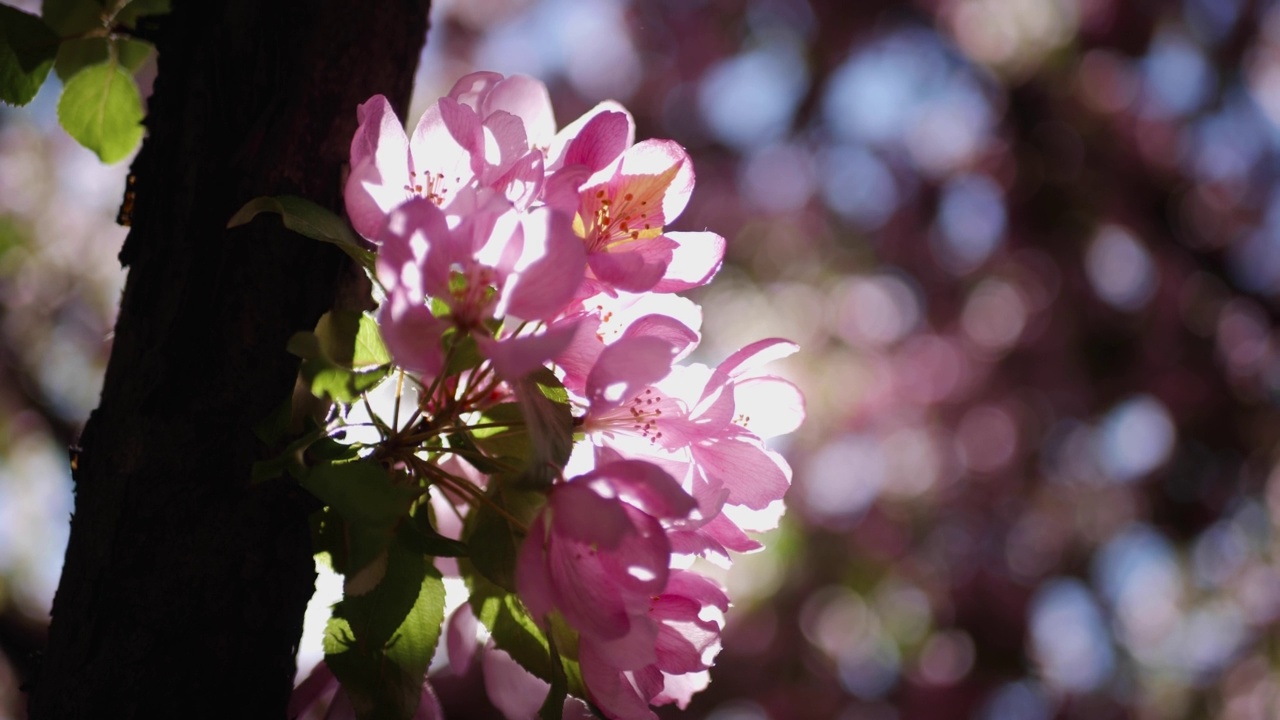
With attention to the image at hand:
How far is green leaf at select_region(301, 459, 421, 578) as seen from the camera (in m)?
0.56

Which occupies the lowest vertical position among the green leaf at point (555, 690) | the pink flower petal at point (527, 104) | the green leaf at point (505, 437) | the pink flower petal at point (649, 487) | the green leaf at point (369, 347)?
the green leaf at point (555, 690)

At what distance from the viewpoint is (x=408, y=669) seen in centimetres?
65

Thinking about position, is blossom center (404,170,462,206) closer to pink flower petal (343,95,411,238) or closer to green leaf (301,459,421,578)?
pink flower petal (343,95,411,238)

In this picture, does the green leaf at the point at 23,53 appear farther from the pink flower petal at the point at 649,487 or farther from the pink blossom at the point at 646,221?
the pink flower petal at the point at 649,487

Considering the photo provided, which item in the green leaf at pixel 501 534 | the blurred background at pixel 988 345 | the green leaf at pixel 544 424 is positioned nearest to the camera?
the green leaf at pixel 544 424

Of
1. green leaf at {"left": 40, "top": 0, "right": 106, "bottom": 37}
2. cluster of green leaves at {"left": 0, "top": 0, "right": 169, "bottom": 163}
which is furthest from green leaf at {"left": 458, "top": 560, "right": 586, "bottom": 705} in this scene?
green leaf at {"left": 40, "top": 0, "right": 106, "bottom": 37}

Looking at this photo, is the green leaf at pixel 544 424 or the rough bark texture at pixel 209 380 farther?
the rough bark texture at pixel 209 380

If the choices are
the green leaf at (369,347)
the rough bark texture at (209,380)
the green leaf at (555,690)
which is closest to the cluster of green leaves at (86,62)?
the rough bark texture at (209,380)

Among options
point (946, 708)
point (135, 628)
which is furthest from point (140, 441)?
point (946, 708)

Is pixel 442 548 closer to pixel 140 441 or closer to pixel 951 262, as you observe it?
pixel 140 441

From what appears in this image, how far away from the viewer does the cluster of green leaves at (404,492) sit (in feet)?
1.88

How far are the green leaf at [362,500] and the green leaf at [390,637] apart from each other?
35 millimetres

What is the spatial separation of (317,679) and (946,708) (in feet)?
13.8

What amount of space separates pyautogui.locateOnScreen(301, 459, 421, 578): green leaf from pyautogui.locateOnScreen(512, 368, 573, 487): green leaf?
0.30 feet
